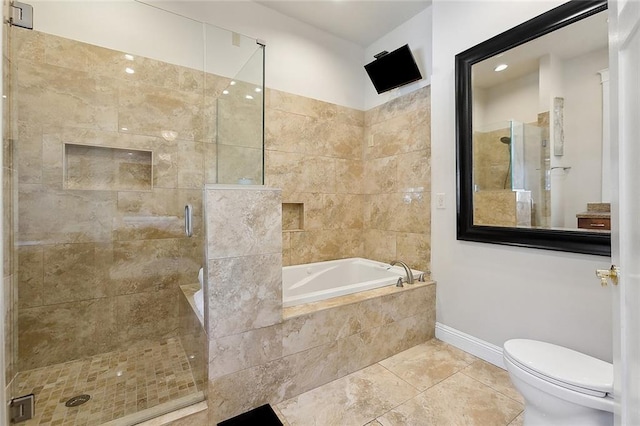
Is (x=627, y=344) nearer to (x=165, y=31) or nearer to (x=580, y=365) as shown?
(x=580, y=365)

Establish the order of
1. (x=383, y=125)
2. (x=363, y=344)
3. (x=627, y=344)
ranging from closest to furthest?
(x=627, y=344) < (x=363, y=344) < (x=383, y=125)

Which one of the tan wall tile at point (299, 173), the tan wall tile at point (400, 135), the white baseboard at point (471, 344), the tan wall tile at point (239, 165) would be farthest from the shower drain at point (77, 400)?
the tan wall tile at point (400, 135)

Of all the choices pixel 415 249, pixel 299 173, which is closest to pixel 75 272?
pixel 299 173

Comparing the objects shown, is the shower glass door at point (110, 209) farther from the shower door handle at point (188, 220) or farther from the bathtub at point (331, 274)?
the bathtub at point (331, 274)

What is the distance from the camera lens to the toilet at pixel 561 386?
3.84 feet

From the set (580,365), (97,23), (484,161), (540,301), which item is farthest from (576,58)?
(97,23)

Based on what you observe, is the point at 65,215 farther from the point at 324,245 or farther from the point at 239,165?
the point at 324,245

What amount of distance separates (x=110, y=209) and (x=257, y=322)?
144 centimetres

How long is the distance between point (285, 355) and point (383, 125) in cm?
247

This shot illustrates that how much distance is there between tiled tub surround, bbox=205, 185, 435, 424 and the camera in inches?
57.1

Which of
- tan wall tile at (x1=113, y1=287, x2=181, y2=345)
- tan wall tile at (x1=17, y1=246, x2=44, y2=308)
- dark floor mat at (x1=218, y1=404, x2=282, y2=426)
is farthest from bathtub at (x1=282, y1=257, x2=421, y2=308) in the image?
tan wall tile at (x1=17, y1=246, x2=44, y2=308)

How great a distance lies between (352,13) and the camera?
2750mm

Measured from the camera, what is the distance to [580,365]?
1.31 m

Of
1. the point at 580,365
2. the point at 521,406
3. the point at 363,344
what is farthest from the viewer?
the point at 363,344
